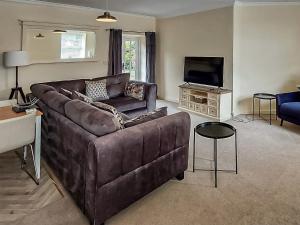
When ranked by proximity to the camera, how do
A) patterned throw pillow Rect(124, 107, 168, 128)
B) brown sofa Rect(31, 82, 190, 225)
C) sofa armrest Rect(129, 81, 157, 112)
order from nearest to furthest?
brown sofa Rect(31, 82, 190, 225) < patterned throw pillow Rect(124, 107, 168, 128) < sofa armrest Rect(129, 81, 157, 112)

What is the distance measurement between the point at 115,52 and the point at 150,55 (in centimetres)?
124

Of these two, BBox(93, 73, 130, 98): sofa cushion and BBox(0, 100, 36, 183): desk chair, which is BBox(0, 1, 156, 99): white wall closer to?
BBox(93, 73, 130, 98): sofa cushion

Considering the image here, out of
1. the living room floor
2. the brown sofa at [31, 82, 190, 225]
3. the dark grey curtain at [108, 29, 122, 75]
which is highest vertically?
the dark grey curtain at [108, 29, 122, 75]

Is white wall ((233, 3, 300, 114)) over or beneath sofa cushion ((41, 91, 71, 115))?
over

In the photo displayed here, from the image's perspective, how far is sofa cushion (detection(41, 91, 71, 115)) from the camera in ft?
8.52

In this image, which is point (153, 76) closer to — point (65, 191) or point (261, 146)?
point (261, 146)

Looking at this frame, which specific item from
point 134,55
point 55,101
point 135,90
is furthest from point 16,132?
point 134,55

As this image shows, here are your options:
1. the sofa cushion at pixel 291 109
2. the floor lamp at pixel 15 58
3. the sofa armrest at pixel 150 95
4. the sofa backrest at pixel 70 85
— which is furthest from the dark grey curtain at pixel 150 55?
the sofa cushion at pixel 291 109

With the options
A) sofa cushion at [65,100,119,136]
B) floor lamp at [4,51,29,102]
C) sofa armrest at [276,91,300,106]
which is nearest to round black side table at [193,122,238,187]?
sofa cushion at [65,100,119,136]

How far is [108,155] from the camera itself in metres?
1.87

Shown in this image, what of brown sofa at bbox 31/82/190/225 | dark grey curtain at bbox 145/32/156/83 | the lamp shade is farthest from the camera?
dark grey curtain at bbox 145/32/156/83

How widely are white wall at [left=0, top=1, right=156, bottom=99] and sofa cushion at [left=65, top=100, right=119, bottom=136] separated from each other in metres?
3.15

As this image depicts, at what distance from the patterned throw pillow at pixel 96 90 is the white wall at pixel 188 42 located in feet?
8.14

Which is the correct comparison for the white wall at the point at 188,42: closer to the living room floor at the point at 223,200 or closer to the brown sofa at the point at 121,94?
the brown sofa at the point at 121,94
